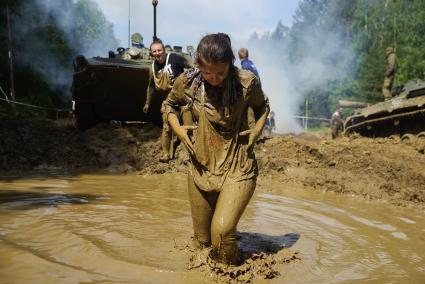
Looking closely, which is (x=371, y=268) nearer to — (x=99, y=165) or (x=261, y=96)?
(x=261, y=96)

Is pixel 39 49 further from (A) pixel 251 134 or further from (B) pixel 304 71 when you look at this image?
(B) pixel 304 71

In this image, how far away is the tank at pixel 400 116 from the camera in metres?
11.5

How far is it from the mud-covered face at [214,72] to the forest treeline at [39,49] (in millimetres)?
13120

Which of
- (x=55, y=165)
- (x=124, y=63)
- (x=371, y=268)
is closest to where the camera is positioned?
(x=371, y=268)

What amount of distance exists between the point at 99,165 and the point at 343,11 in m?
46.2

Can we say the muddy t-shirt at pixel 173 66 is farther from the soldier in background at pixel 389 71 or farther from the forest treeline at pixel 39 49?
the soldier in background at pixel 389 71

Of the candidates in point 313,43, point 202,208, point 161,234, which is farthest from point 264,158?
point 313,43

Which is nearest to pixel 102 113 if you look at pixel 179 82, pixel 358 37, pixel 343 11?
pixel 179 82

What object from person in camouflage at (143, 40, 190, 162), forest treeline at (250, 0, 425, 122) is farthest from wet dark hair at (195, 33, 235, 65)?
forest treeline at (250, 0, 425, 122)

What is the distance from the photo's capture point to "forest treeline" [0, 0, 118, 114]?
1875 cm

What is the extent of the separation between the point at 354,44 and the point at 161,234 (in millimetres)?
38413

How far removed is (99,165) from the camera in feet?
31.3

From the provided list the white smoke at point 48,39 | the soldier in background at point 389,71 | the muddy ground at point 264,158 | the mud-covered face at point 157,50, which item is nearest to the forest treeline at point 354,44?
the soldier in background at point 389,71

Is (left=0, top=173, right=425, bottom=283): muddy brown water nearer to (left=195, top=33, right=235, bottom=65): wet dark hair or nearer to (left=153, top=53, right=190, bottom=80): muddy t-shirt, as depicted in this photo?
(left=195, top=33, right=235, bottom=65): wet dark hair
